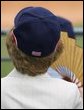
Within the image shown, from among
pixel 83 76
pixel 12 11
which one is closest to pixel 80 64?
pixel 83 76

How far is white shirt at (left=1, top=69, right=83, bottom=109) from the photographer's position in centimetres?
155

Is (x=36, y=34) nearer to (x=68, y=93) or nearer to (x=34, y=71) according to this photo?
(x=34, y=71)

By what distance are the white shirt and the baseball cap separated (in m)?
0.11

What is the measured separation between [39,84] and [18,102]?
0.34 ft

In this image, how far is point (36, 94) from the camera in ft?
5.13

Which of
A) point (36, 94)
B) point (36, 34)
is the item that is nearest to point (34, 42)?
point (36, 34)

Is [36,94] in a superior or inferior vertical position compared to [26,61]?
inferior

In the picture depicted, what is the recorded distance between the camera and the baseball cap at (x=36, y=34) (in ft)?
5.02

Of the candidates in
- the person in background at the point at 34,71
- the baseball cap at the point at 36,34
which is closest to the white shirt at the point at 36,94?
the person in background at the point at 34,71

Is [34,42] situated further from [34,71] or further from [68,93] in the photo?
[68,93]

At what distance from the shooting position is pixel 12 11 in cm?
1427

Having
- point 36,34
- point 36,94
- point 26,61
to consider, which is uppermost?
point 36,34

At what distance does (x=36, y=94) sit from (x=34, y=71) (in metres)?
0.09

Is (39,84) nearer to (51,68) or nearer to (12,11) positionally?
(51,68)
